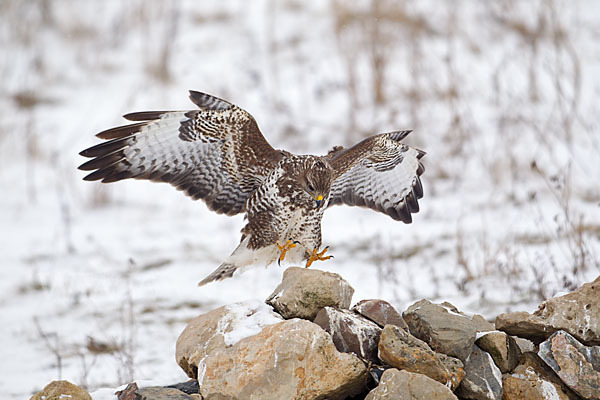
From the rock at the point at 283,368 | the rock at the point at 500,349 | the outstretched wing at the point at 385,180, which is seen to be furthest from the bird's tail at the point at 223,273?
the rock at the point at 500,349

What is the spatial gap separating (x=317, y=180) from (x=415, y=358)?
4.43 ft

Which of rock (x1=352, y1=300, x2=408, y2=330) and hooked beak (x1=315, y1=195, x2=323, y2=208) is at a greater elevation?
hooked beak (x1=315, y1=195, x2=323, y2=208)

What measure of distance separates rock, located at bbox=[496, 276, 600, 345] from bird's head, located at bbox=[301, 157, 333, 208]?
1.25 meters

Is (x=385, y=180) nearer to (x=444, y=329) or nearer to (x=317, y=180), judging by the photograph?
(x=317, y=180)

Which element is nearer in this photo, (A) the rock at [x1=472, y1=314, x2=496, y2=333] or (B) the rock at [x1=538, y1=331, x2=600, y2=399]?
(B) the rock at [x1=538, y1=331, x2=600, y2=399]

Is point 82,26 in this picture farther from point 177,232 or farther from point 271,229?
point 271,229

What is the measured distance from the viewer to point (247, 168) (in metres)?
4.18

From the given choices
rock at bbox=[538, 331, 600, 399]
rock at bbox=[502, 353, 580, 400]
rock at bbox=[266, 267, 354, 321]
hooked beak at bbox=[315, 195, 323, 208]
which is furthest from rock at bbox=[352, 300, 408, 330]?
hooked beak at bbox=[315, 195, 323, 208]

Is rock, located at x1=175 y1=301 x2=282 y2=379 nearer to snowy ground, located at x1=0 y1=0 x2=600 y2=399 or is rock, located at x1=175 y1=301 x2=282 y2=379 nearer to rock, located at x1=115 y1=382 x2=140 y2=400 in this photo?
rock, located at x1=115 y1=382 x2=140 y2=400

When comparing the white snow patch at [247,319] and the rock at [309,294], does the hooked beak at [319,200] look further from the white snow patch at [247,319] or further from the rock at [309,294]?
the white snow patch at [247,319]

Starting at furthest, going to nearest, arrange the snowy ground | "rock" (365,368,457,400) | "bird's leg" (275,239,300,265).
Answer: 1. the snowy ground
2. "bird's leg" (275,239,300,265)
3. "rock" (365,368,457,400)

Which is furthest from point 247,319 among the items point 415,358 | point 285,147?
point 285,147

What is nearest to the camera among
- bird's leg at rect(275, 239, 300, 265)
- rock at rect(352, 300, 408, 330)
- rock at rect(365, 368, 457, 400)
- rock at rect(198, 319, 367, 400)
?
rock at rect(365, 368, 457, 400)

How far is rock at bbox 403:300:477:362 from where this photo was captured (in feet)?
9.64
